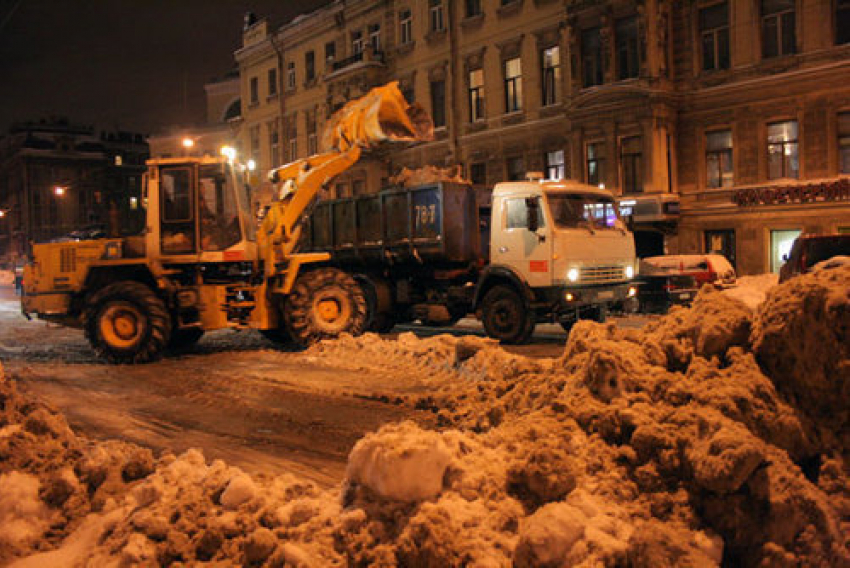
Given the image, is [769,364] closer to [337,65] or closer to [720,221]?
[720,221]

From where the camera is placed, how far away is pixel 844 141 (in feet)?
75.2

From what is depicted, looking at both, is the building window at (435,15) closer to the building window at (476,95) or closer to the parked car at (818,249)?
the building window at (476,95)

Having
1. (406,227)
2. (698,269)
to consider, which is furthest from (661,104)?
(406,227)

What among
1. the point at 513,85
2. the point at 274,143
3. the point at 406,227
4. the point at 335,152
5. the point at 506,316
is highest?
the point at 274,143

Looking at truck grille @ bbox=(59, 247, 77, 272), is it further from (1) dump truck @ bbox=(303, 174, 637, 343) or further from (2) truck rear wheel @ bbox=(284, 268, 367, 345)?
(1) dump truck @ bbox=(303, 174, 637, 343)

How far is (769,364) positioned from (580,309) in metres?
7.96

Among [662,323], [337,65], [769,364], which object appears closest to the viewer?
[769,364]

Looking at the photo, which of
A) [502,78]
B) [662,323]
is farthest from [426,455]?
[502,78]

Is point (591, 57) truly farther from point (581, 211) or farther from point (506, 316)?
point (506, 316)

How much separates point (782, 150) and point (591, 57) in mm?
7703

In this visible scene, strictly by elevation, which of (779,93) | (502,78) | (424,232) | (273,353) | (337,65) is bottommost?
(273,353)

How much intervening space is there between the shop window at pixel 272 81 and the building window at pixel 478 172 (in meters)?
17.4

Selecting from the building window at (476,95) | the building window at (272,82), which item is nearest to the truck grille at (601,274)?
the building window at (476,95)

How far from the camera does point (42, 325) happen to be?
1981 cm
